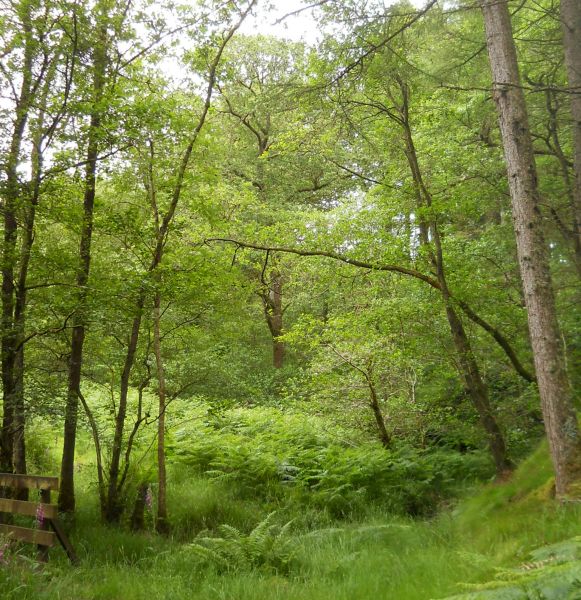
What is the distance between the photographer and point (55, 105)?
677 cm

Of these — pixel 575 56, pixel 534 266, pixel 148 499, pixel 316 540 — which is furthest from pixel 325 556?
pixel 575 56

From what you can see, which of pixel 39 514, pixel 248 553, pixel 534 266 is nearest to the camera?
pixel 39 514

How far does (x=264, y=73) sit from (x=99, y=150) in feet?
51.7

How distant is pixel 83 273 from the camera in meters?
7.31

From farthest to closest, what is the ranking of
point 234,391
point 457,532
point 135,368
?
point 234,391 < point 135,368 < point 457,532

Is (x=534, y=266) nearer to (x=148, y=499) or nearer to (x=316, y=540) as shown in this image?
(x=316, y=540)

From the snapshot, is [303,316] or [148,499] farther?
[303,316]

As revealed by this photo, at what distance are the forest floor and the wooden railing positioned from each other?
0.65 ft

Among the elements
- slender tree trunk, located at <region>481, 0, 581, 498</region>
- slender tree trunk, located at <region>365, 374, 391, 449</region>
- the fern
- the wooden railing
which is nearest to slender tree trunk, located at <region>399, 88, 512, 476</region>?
slender tree trunk, located at <region>481, 0, 581, 498</region>

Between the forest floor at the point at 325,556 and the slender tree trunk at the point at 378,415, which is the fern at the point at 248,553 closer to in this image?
the forest floor at the point at 325,556

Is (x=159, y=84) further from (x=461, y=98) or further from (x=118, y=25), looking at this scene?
(x=461, y=98)

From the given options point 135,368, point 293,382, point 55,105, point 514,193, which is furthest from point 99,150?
point 293,382

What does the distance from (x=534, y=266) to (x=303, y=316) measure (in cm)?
485

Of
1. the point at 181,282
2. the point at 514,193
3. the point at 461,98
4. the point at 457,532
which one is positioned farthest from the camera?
the point at 461,98
